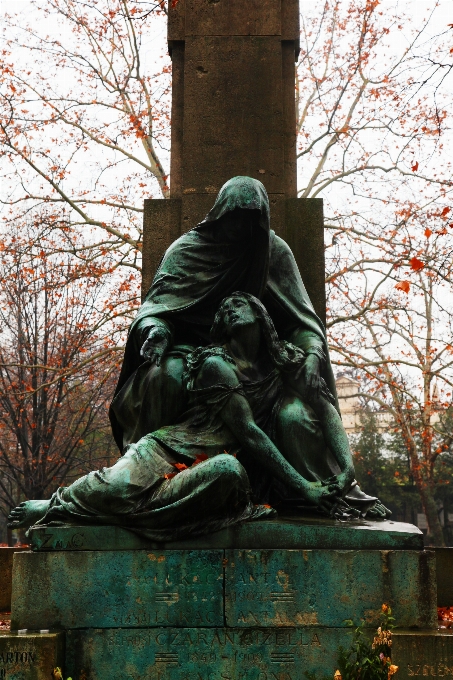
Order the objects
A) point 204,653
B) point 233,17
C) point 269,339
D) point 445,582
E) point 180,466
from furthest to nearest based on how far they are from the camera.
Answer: point 233,17 < point 445,582 < point 269,339 < point 180,466 < point 204,653

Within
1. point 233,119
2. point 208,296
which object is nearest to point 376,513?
point 208,296

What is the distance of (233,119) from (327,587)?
428 centimetres

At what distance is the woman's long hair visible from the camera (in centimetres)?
570

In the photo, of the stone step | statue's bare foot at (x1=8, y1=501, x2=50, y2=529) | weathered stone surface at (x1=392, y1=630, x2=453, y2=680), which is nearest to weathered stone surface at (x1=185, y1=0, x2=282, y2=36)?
statue's bare foot at (x1=8, y1=501, x2=50, y2=529)

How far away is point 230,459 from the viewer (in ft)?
16.0

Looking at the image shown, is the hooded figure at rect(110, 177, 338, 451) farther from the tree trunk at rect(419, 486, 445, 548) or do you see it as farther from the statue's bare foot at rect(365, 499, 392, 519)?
the tree trunk at rect(419, 486, 445, 548)

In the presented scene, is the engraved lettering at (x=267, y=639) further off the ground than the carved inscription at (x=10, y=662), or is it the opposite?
the engraved lettering at (x=267, y=639)

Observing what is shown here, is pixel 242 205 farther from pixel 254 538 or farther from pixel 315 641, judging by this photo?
pixel 315 641

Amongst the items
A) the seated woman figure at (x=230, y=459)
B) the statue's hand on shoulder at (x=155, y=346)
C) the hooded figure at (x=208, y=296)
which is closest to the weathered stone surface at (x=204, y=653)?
the seated woman figure at (x=230, y=459)

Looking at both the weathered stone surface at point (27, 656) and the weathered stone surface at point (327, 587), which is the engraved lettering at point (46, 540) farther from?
the weathered stone surface at point (327, 587)

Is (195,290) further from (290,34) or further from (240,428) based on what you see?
(290,34)

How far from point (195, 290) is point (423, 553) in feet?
7.70

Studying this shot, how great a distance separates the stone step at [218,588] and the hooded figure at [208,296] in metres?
1.13

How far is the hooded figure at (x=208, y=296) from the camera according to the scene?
5.75 metres
